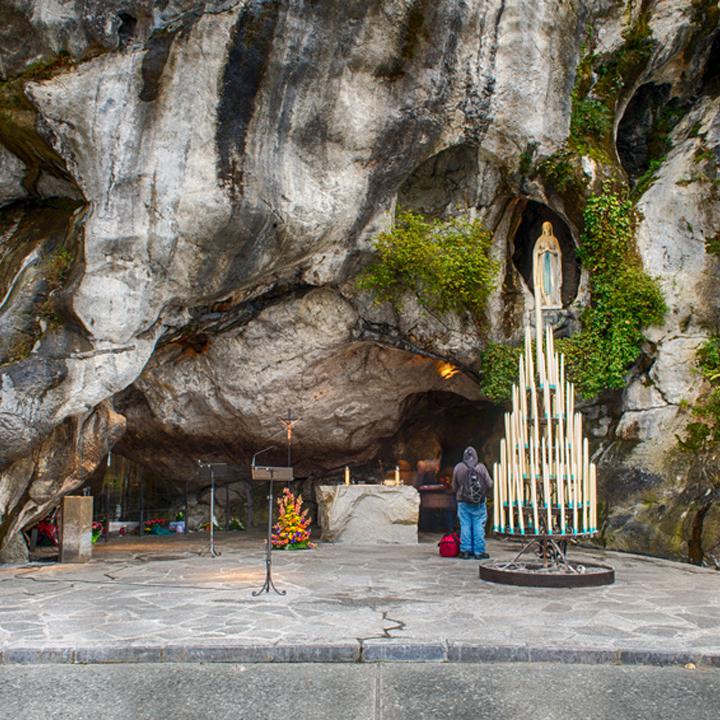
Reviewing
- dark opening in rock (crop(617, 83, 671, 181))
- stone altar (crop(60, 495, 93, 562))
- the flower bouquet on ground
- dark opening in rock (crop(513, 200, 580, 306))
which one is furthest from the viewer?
the flower bouquet on ground

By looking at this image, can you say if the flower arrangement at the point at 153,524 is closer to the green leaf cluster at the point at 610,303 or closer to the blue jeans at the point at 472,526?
the blue jeans at the point at 472,526

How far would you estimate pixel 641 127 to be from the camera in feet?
49.0

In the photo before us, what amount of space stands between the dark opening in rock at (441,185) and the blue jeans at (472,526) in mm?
5694

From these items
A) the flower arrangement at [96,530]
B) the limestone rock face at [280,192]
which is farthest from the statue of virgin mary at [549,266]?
the flower arrangement at [96,530]

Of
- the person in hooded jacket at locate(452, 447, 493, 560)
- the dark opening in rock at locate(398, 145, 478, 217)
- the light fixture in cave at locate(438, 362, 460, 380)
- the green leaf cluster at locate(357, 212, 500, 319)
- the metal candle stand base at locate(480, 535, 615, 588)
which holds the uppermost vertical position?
the dark opening in rock at locate(398, 145, 478, 217)

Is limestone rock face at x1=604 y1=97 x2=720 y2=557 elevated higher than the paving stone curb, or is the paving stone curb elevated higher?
limestone rock face at x1=604 y1=97 x2=720 y2=557

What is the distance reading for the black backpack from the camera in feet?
33.9

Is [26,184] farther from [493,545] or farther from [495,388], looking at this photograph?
[493,545]

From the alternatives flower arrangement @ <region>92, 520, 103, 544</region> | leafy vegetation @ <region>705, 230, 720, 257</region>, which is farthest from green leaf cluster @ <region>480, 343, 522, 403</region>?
flower arrangement @ <region>92, 520, 103, 544</region>

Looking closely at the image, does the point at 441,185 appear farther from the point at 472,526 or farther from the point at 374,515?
the point at 472,526

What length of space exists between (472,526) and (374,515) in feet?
9.97

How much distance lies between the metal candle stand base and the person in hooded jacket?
1.74 meters

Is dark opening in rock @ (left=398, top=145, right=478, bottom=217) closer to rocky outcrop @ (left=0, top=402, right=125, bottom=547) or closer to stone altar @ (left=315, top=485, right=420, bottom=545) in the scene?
stone altar @ (left=315, top=485, right=420, bottom=545)

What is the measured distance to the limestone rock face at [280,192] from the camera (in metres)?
10.4
